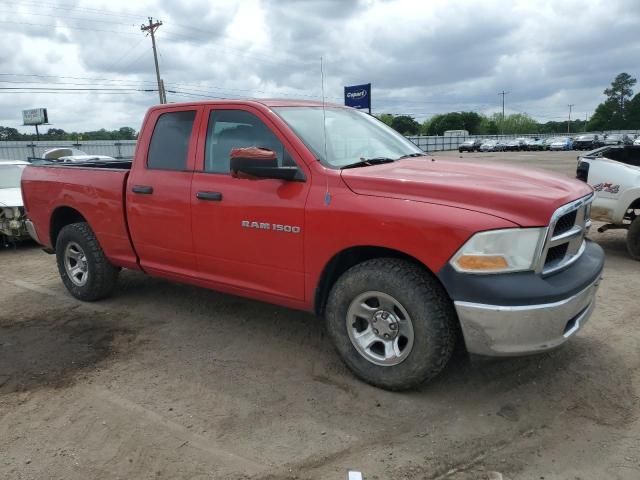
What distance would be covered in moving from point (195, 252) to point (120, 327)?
1.17 meters

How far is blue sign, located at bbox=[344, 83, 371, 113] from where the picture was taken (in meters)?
14.6

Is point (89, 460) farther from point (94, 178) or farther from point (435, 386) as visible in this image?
point (94, 178)

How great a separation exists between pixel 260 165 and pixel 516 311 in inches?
73.1

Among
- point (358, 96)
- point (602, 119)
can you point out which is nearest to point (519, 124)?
point (602, 119)

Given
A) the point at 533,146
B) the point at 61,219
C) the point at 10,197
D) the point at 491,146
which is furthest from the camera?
the point at 533,146

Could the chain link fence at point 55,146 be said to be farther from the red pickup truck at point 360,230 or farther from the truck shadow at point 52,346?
the red pickup truck at point 360,230

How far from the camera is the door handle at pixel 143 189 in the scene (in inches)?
183

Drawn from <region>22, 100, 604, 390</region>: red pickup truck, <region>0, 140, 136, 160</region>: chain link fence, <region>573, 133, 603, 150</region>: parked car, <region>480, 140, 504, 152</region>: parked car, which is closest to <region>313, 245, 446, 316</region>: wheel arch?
<region>22, 100, 604, 390</region>: red pickup truck

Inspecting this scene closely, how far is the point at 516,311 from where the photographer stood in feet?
9.84

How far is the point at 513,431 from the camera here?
3.11 metres

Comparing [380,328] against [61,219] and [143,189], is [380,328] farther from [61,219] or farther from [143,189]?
[61,219]

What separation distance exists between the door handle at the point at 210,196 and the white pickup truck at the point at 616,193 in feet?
17.3

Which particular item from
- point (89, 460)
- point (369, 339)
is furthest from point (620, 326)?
point (89, 460)

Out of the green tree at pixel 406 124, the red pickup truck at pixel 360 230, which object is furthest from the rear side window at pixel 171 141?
the green tree at pixel 406 124
